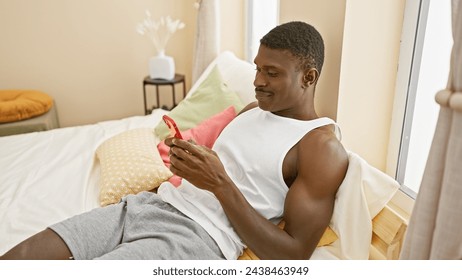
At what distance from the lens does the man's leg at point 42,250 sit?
85cm

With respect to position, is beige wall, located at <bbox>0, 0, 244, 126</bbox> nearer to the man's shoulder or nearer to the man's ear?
the man's ear

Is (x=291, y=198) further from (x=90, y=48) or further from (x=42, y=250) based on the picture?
(x=90, y=48)

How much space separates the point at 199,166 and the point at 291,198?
0.77ft

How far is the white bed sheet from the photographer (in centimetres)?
118

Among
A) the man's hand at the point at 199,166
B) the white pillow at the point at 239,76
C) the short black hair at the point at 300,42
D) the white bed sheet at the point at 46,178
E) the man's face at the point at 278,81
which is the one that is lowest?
the white bed sheet at the point at 46,178

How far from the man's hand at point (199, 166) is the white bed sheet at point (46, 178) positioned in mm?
522

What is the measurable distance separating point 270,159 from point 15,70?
2.43 metres

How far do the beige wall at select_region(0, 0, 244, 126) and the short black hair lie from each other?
4.63ft

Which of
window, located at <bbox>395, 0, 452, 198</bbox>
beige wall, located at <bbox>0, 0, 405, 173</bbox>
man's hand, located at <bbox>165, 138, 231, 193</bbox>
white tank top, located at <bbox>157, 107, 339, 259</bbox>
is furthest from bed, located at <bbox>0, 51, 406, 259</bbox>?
beige wall, located at <bbox>0, 0, 405, 173</bbox>

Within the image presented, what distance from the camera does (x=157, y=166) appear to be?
4.25 ft

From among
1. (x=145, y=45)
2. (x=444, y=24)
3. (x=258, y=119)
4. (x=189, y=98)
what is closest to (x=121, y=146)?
(x=189, y=98)

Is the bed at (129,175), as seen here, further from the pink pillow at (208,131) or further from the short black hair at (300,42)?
the short black hair at (300,42)

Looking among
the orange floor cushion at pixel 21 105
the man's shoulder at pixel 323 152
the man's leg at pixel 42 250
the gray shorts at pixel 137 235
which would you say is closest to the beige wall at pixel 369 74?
the man's shoulder at pixel 323 152

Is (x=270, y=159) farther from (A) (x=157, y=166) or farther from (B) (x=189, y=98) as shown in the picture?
(B) (x=189, y=98)
